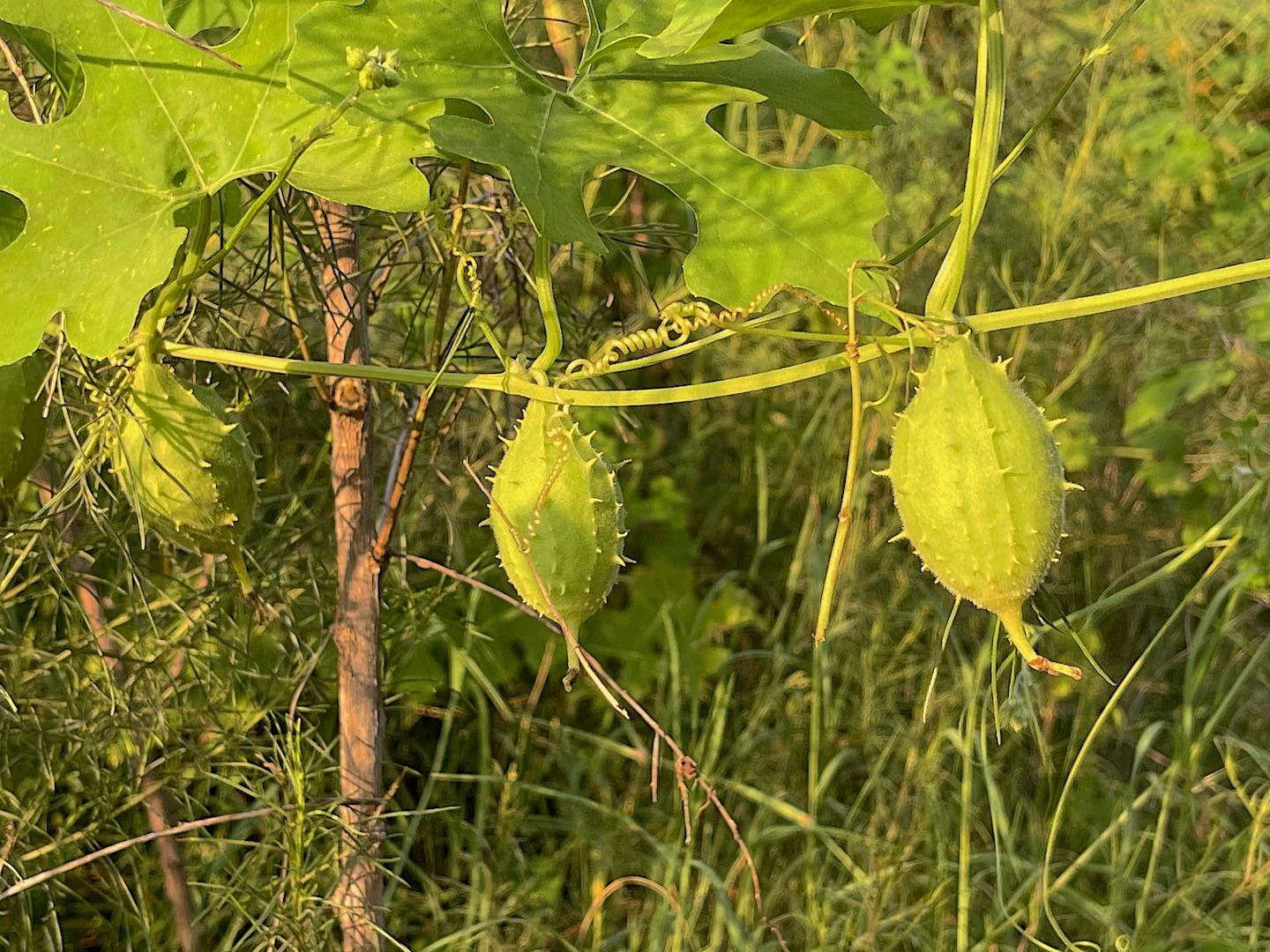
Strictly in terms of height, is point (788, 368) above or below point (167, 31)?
below

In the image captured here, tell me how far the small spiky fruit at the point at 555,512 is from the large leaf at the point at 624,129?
107 mm

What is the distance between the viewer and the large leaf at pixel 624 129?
69 centimetres

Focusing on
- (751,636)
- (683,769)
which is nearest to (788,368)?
(683,769)

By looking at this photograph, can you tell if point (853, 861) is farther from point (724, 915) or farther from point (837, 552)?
point (837, 552)

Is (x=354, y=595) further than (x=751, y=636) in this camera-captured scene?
No

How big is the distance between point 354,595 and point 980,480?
1.78 feet

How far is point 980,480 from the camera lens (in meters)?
0.61

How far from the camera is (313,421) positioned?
4.71 feet

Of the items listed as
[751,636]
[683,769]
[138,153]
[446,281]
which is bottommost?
[751,636]

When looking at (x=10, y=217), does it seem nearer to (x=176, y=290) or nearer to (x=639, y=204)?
(x=176, y=290)

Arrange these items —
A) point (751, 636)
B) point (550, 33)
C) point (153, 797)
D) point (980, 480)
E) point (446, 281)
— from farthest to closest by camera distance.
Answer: point (751, 636)
point (550, 33)
point (153, 797)
point (446, 281)
point (980, 480)

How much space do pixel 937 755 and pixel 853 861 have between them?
0.18 m

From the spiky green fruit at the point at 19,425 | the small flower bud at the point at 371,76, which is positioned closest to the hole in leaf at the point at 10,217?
the spiky green fruit at the point at 19,425

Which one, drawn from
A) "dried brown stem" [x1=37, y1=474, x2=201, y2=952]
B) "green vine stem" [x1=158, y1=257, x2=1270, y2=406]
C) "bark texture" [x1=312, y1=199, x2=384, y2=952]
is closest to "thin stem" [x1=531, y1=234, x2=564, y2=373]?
"green vine stem" [x1=158, y1=257, x2=1270, y2=406]
